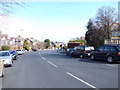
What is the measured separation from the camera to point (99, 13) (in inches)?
1374

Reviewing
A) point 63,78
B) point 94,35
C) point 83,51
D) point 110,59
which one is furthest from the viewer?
point 94,35

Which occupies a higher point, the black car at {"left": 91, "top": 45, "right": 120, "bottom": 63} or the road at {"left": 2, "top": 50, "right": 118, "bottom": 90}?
the black car at {"left": 91, "top": 45, "right": 120, "bottom": 63}

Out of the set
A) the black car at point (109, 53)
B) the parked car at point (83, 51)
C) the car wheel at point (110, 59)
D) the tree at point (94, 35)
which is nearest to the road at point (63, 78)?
the black car at point (109, 53)

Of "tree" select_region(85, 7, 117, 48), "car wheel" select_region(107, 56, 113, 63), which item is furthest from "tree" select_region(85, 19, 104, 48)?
"car wheel" select_region(107, 56, 113, 63)

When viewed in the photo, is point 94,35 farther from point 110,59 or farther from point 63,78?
point 63,78

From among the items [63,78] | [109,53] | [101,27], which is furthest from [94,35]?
[63,78]

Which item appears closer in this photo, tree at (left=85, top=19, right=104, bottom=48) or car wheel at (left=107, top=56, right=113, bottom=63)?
car wheel at (left=107, top=56, right=113, bottom=63)

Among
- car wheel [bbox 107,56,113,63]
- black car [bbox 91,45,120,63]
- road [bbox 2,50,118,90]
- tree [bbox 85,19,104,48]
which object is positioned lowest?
road [bbox 2,50,118,90]

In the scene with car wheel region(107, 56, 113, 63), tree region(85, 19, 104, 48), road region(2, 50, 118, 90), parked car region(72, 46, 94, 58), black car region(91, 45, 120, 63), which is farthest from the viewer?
tree region(85, 19, 104, 48)

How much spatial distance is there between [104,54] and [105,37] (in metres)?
14.0

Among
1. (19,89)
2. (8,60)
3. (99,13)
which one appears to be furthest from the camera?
(99,13)

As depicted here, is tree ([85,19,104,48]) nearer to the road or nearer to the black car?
the black car

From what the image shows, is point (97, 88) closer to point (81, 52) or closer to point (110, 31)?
point (81, 52)

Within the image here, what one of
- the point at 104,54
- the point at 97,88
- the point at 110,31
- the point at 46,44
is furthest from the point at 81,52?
the point at 46,44
